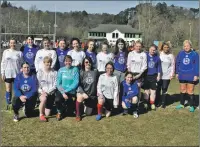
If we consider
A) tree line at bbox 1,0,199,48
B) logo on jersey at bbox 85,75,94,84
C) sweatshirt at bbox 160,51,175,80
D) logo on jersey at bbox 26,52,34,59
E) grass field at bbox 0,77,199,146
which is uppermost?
tree line at bbox 1,0,199,48

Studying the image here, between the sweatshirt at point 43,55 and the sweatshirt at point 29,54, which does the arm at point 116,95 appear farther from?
the sweatshirt at point 29,54

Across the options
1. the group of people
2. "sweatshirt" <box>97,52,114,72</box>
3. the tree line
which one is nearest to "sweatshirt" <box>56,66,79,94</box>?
the group of people

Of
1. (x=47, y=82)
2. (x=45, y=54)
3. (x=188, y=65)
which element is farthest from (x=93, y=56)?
(x=188, y=65)

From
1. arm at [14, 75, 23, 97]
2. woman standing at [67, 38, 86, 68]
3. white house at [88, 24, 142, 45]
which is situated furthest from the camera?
white house at [88, 24, 142, 45]

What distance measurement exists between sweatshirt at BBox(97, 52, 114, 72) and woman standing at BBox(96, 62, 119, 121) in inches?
25.1

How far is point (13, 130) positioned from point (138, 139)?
2.59 meters

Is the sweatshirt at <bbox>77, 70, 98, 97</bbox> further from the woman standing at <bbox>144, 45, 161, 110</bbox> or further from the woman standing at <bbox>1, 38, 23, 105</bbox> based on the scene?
the woman standing at <bbox>1, 38, 23, 105</bbox>

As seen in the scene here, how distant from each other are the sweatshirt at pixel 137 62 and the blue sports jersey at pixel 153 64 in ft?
0.69

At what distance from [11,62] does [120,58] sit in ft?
9.19

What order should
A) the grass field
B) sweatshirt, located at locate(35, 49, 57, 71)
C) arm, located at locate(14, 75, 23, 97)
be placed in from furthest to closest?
sweatshirt, located at locate(35, 49, 57, 71)
arm, located at locate(14, 75, 23, 97)
the grass field

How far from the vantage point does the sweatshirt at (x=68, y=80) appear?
7129 millimetres

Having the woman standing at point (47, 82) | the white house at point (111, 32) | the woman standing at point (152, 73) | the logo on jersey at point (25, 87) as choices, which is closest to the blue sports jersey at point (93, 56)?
the woman standing at point (47, 82)

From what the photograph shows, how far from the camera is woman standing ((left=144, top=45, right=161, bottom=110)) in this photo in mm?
7977

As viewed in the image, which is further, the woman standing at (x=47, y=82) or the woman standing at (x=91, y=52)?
the woman standing at (x=91, y=52)
